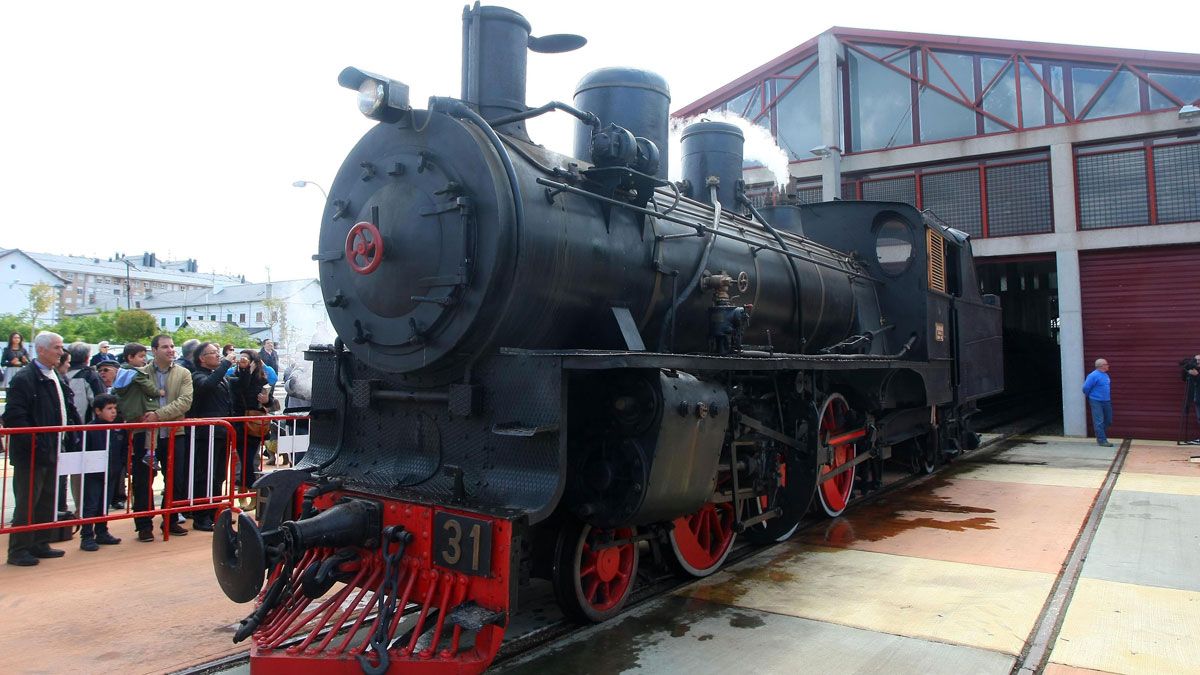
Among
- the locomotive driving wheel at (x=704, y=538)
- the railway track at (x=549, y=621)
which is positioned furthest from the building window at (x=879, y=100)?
the locomotive driving wheel at (x=704, y=538)

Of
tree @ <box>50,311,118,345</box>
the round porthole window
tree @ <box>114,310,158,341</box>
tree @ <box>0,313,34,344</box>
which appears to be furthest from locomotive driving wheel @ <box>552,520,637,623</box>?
tree @ <box>50,311,118,345</box>

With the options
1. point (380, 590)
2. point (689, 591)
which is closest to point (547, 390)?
point (380, 590)

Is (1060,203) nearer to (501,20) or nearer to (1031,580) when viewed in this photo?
(1031,580)

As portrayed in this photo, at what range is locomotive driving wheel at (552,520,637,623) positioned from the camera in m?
3.89

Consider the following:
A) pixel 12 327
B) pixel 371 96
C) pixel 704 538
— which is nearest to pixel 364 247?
pixel 371 96

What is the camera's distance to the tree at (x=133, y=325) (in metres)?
48.5

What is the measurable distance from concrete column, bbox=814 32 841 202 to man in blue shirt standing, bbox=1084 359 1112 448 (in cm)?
554

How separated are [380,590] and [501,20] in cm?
307

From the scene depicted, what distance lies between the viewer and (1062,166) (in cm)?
1334

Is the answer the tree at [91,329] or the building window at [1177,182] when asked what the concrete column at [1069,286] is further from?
the tree at [91,329]

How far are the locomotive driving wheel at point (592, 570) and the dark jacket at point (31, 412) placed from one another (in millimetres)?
4368

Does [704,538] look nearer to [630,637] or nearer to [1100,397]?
[630,637]

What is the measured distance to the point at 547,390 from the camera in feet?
11.4

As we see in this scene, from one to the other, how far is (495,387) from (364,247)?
1.03m
